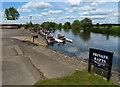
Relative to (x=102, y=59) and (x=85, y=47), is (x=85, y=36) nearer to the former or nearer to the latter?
(x=85, y=47)

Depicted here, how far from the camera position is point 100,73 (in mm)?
5895

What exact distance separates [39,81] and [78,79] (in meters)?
1.66

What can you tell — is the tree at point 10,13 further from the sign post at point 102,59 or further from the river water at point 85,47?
the sign post at point 102,59

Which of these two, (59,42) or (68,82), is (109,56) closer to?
(68,82)

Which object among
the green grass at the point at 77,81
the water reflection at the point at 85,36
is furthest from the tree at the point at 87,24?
the green grass at the point at 77,81

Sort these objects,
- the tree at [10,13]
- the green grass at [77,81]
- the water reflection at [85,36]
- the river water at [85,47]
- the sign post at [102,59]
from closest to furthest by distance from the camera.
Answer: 1. the green grass at [77,81]
2. the sign post at [102,59]
3. the river water at [85,47]
4. the water reflection at [85,36]
5. the tree at [10,13]

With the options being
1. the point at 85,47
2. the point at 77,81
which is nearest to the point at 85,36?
the point at 85,47

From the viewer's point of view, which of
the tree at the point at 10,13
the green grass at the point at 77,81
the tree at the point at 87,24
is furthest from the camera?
the tree at the point at 87,24

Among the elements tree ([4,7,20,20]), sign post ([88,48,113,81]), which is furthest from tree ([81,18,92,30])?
sign post ([88,48,113,81])

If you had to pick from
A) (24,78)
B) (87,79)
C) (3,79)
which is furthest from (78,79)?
(3,79)

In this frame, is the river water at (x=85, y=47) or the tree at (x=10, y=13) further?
the tree at (x=10, y=13)

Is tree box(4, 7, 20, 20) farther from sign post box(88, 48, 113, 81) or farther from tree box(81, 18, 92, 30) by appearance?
sign post box(88, 48, 113, 81)

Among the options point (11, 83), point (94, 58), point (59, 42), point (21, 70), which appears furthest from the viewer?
point (59, 42)

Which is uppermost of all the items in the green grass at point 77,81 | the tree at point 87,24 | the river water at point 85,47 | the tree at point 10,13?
the tree at point 10,13
